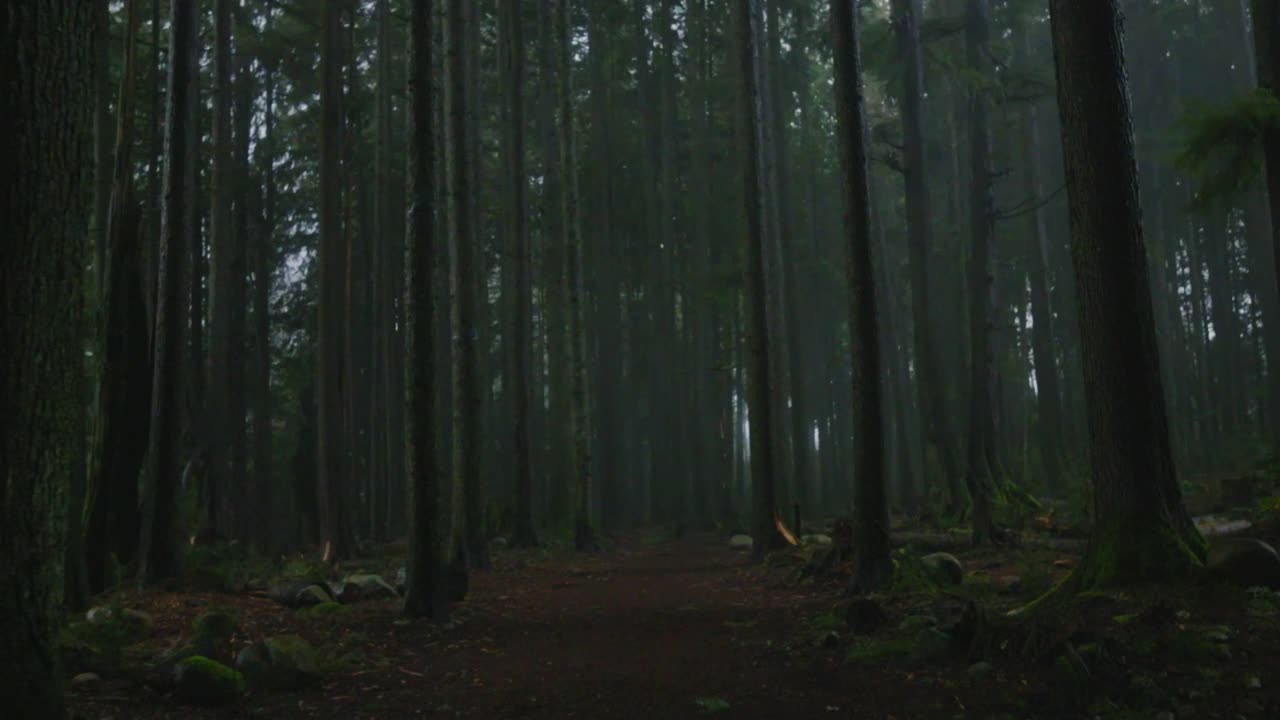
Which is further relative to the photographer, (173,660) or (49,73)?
(173,660)

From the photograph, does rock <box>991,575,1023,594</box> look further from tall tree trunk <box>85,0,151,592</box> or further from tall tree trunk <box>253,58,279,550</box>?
tall tree trunk <box>253,58,279,550</box>

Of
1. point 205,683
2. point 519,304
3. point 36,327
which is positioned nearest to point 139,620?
point 205,683

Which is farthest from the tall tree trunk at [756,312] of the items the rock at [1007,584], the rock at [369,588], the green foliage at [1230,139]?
the green foliage at [1230,139]

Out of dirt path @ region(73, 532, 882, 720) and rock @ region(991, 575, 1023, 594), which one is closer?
dirt path @ region(73, 532, 882, 720)

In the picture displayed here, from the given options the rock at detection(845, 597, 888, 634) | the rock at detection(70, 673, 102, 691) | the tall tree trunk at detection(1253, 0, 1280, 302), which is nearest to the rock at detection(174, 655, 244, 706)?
the rock at detection(70, 673, 102, 691)

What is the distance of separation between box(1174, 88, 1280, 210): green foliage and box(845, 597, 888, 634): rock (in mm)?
5489

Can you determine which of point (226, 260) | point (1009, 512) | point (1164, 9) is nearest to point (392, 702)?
point (1009, 512)

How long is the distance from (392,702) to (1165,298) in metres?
34.8

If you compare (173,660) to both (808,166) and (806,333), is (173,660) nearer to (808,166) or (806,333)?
(808,166)

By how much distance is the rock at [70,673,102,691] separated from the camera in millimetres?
6292

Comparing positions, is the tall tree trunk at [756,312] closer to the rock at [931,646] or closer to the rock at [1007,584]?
the rock at [1007,584]

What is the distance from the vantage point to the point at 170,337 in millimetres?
11625

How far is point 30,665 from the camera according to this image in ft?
12.7

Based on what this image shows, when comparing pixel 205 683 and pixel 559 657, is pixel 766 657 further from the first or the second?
pixel 205 683
